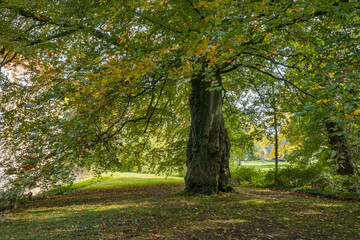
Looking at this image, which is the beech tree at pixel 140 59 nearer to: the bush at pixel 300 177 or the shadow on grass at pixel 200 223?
the shadow on grass at pixel 200 223

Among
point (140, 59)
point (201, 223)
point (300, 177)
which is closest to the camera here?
point (201, 223)

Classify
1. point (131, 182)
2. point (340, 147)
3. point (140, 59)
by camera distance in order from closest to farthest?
point (140, 59) → point (340, 147) → point (131, 182)

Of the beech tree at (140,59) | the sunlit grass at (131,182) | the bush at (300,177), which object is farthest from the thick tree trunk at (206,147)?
the sunlit grass at (131,182)

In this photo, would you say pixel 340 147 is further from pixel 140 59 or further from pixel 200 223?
pixel 140 59

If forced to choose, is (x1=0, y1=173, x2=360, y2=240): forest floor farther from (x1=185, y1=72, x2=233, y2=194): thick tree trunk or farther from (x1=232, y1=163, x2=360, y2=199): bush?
(x1=232, y1=163, x2=360, y2=199): bush

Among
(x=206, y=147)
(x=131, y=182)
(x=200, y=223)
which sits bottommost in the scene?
(x=131, y=182)

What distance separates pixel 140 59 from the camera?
485 centimetres

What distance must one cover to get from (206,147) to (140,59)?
3843 millimetres

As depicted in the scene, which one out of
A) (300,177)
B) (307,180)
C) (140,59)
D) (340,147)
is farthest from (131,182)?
(140,59)

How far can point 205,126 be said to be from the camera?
7805 mm

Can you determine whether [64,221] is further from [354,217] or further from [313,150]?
[313,150]

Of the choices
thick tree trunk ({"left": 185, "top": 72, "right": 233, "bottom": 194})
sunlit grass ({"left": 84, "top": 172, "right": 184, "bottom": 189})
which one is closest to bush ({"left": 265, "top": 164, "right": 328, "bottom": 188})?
thick tree trunk ({"left": 185, "top": 72, "right": 233, "bottom": 194})

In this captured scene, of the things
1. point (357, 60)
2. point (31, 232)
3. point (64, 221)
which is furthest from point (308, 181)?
point (31, 232)

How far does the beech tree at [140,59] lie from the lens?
12.7ft
